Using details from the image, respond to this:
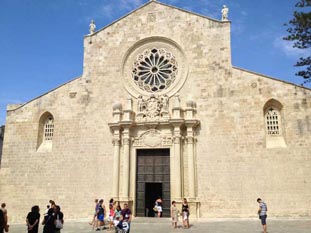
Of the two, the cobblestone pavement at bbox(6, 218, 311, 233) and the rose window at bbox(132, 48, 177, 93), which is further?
the rose window at bbox(132, 48, 177, 93)

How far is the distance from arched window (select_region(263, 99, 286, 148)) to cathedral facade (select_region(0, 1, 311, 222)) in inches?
2.0

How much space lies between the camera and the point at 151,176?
1781 cm

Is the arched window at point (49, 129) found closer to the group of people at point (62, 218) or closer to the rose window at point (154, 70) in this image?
the rose window at point (154, 70)

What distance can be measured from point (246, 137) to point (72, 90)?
1052cm

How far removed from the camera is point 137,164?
59.6 ft

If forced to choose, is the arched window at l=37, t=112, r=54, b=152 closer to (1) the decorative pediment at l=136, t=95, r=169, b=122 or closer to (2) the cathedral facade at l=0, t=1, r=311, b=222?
(2) the cathedral facade at l=0, t=1, r=311, b=222

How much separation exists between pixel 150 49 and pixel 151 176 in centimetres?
753

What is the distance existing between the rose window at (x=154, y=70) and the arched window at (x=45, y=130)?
5.84 metres

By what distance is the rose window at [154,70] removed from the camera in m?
19.0

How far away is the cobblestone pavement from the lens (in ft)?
41.0

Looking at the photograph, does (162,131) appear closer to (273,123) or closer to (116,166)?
(116,166)

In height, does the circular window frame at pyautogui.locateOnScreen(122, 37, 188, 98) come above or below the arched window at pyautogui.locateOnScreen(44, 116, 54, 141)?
above

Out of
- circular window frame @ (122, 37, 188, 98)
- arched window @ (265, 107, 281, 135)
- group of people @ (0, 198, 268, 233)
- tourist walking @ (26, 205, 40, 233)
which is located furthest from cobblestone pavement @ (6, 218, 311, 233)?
circular window frame @ (122, 37, 188, 98)

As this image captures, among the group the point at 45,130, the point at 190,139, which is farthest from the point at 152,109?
the point at 45,130
